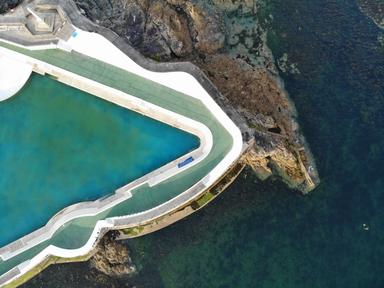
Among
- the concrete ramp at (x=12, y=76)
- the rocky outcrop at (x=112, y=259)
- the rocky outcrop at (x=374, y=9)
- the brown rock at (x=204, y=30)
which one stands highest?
the rocky outcrop at (x=374, y=9)

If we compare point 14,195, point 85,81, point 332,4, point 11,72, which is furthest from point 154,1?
point 14,195

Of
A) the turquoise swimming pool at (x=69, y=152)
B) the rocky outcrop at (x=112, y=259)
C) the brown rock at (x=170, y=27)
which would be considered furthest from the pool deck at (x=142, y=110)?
the brown rock at (x=170, y=27)

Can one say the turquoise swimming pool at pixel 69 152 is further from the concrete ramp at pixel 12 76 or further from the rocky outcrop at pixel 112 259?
the rocky outcrop at pixel 112 259

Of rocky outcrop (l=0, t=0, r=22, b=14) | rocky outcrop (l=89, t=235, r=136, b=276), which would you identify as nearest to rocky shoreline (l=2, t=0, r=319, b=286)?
rocky outcrop (l=89, t=235, r=136, b=276)

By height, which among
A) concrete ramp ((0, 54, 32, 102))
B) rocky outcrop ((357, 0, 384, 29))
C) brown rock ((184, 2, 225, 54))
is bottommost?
concrete ramp ((0, 54, 32, 102))

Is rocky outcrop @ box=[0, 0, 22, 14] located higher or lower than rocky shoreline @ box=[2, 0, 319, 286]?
higher

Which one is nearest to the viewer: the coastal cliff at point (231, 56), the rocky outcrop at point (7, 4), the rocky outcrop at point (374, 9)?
the rocky outcrop at point (7, 4)

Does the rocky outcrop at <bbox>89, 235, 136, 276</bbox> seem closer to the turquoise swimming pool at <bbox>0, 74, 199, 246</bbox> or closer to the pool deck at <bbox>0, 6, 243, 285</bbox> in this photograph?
the pool deck at <bbox>0, 6, 243, 285</bbox>
